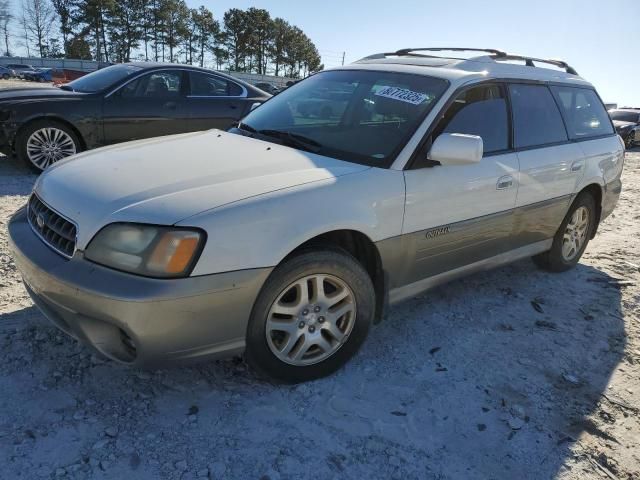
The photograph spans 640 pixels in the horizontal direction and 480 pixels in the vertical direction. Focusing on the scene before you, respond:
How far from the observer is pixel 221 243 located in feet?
7.41

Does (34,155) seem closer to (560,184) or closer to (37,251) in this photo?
(37,251)

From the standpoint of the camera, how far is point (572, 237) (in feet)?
15.4

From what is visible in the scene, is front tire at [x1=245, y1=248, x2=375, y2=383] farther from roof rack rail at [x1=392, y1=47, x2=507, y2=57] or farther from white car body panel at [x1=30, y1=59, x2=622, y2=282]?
roof rack rail at [x1=392, y1=47, x2=507, y2=57]

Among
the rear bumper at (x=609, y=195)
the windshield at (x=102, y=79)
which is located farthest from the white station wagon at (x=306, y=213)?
the windshield at (x=102, y=79)

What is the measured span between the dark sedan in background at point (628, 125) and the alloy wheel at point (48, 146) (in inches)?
680

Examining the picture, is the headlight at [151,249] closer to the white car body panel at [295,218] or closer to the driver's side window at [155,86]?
the white car body panel at [295,218]

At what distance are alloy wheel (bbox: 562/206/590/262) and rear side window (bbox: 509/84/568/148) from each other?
79cm

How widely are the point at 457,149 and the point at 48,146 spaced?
5.45 metres

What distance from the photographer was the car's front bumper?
2.17 meters

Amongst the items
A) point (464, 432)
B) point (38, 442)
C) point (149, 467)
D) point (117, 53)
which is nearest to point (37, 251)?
point (38, 442)

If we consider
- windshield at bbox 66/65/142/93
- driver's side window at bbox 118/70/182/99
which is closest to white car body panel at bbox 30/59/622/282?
driver's side window at bbox 118/70/182/99

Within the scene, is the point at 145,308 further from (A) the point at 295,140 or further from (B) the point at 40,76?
(B) the point at 40,76

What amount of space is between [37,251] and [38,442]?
2.81ft

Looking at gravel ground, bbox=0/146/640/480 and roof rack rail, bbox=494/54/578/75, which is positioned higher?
roof rack rail, bbox=494/54/578/75
